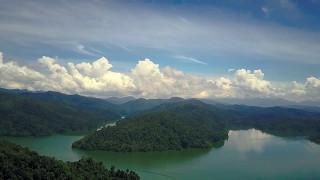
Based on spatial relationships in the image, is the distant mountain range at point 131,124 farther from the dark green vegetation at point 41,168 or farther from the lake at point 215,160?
the dark green vegetation at point 41,168

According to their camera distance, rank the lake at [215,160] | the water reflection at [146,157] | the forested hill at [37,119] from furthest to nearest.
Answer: the forested hill at [37,119], the water reflection at [146,157], the lake at [215,160]

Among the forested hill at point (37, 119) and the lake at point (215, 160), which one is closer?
the lake at point (215, 160)

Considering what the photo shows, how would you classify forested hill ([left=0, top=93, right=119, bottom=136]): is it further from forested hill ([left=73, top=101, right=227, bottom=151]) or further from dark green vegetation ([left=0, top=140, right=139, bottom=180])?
dark green vegetation ([left=0, top=140, right=139, bottom=180])

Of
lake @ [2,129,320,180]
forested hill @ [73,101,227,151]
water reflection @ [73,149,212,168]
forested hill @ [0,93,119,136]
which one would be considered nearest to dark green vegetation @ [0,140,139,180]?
lake @ [2,129,320,180]

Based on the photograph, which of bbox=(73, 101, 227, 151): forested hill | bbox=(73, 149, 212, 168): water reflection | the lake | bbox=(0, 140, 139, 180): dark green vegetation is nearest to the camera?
bbox=(0, 140, 139, 180): dark green vegetation

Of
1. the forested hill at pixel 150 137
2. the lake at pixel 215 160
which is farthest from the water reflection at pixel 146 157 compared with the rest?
the forested hill at pixel 150 137

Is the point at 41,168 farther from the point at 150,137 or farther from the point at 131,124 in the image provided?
the point at 131,124
